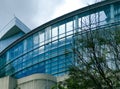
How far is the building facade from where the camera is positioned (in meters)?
34.2

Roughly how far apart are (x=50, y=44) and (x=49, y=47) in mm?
272

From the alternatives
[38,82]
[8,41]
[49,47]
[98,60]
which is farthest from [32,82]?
[8,41]

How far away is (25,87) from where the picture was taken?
100 ft

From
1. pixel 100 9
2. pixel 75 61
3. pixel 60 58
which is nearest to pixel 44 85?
pixel 60 58

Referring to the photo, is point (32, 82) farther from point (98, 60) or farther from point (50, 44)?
point (98, 60)

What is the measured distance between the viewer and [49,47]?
122 ft

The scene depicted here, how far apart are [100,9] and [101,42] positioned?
1732 cm

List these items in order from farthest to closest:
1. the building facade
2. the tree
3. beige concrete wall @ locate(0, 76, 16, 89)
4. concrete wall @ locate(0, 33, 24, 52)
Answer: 1. concrete wall @ locate(0, 33, 24, 52)
2. the building facade
3. beige concrete wall @ locate(0, 76, 16, 89)
4. the tree

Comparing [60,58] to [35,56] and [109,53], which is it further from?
[109,53]

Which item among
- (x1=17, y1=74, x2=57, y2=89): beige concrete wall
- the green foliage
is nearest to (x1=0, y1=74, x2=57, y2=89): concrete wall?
(x1=17, y1=74, x2=57, y2=89): beige concrete wall

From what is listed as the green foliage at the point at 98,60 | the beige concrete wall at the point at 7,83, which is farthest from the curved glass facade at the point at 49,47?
the green foliage at the point at 98,60

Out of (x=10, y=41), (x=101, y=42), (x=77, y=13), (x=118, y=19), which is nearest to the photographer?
(x=101, y=42)

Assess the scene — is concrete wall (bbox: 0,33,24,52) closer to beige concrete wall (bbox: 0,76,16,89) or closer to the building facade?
the building facade

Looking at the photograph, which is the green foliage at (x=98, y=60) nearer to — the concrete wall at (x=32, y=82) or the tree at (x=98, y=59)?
the tree at (x=98, y=59)
